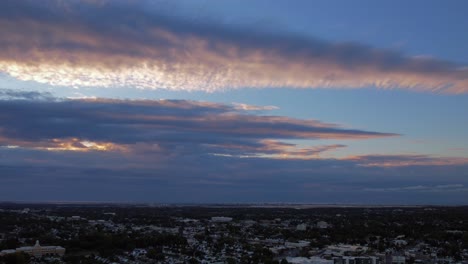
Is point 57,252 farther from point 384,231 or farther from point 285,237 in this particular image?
point 384,231

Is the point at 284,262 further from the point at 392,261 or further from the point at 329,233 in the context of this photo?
the point at 329,233

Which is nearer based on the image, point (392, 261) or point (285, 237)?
point (392, 261)

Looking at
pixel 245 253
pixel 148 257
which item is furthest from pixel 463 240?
pixel 148 257

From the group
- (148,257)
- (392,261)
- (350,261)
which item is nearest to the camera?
(350,261)

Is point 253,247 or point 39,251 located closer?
point 39,251

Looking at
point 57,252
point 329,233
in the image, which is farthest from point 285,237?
point 57,252

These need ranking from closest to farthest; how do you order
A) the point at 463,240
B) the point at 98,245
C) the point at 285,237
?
the point at 98,245, the point at 463,240, the point at 285,237

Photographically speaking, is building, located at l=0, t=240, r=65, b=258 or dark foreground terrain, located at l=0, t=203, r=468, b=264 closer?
dark foreground terrain, located at l=0, t=203, r=468, b=264

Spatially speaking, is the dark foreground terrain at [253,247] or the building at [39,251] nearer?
the dark foreground terrain at [253,247]

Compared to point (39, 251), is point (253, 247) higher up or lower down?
higher up
